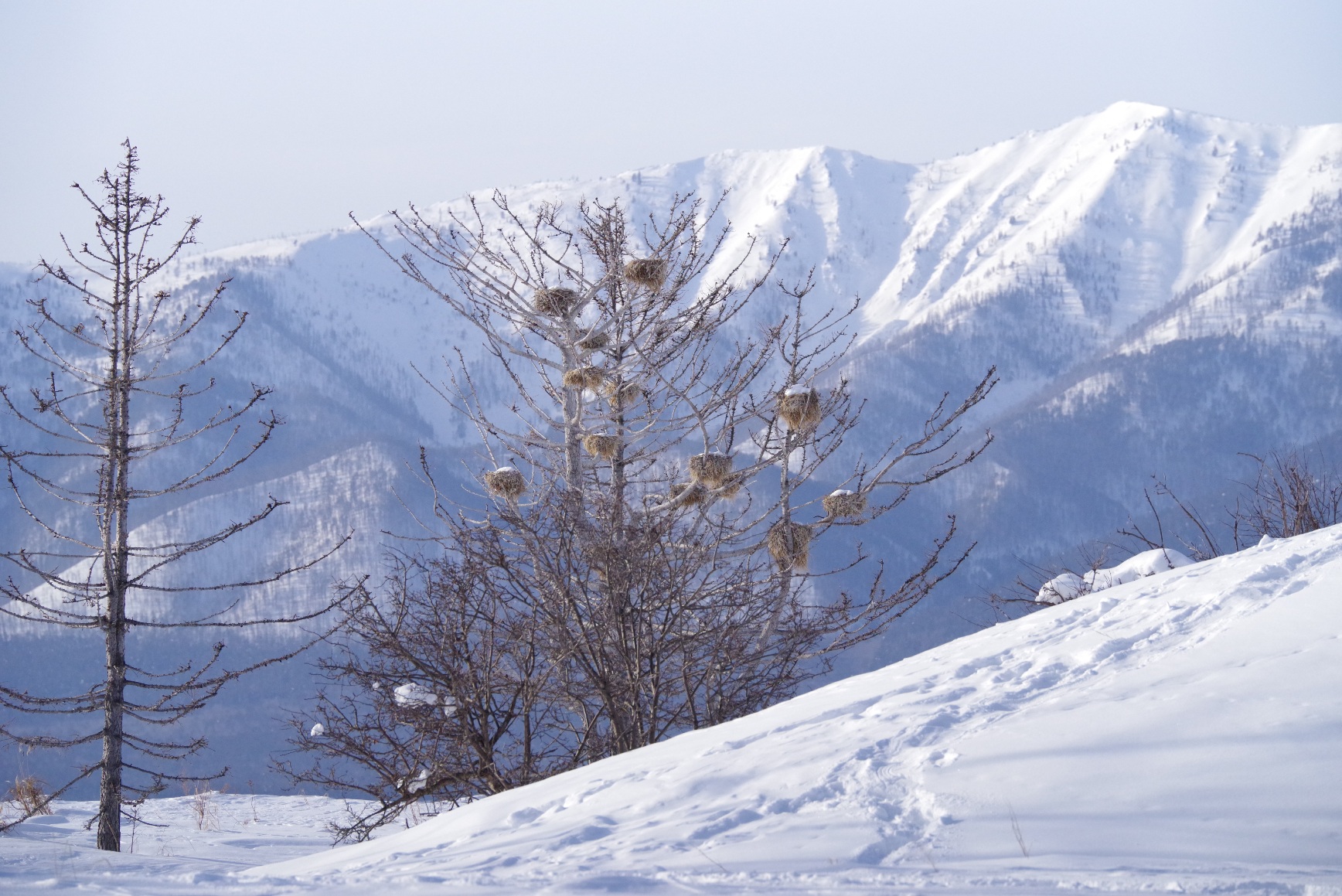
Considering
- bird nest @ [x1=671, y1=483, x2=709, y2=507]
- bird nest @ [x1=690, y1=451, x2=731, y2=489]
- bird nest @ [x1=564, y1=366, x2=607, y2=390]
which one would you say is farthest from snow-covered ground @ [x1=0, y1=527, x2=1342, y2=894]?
bird nest @ [x1=564, y1=366, x2=607, y2=390]

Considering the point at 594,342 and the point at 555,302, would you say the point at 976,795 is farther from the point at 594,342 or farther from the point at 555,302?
the point at 594,342

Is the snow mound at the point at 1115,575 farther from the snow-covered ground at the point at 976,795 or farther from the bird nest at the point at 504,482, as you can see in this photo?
the bird nest at the point at 504,482

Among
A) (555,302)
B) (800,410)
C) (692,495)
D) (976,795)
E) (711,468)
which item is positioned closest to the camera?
(976,795)

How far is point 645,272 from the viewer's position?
23.7ft

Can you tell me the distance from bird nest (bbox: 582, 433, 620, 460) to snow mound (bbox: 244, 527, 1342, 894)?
3298mm

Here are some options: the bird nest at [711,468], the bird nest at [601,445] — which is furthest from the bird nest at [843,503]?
the bird nest at [601,445]

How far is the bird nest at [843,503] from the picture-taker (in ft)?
23.7

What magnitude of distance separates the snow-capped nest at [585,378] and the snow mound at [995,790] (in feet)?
10.5

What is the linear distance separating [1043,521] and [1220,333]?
6364cm

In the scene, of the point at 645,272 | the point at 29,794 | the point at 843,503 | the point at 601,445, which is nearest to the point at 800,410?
the point at 843,503

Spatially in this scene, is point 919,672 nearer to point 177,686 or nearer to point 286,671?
point 177,686

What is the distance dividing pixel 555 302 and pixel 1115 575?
13.9ft

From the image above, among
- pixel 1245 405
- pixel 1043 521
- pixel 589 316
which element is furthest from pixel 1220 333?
pixel 589 316

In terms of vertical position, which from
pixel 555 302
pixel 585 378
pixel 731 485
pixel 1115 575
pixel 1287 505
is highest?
pixel 555 302
